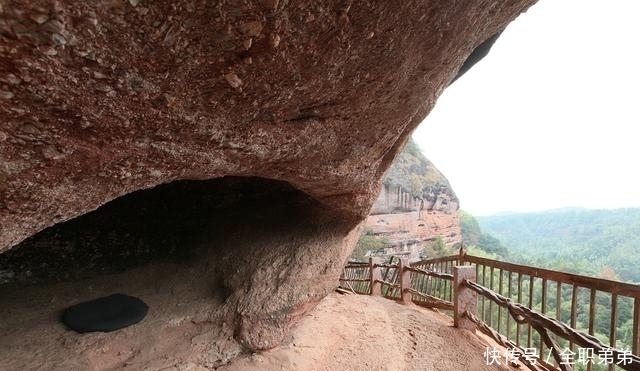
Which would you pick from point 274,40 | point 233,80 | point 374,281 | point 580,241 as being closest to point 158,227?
point 233,80

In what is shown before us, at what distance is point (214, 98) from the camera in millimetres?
1642

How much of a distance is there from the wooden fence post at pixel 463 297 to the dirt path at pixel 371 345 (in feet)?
0.43

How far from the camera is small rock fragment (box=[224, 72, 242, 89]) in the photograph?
1.54 metres

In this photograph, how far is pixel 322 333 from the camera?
13.2ft

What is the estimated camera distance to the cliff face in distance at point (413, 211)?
22547 mm

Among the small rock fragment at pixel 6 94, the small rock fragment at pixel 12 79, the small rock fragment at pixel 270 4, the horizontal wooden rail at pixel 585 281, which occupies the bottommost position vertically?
the horizontal wooden rail at pixel 585 281

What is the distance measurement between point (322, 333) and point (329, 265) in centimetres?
77

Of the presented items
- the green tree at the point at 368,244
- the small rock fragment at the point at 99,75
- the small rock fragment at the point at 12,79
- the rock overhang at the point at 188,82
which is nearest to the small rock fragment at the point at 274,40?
the rock overhang at the point at 188,82

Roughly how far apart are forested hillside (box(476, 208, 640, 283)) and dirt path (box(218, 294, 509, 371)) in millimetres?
19919

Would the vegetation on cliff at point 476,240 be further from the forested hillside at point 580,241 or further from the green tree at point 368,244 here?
the green tree at point 368,244

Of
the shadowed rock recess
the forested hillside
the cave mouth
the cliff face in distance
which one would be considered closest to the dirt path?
the shadowed rock recess

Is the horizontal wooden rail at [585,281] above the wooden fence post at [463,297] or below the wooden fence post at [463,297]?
above

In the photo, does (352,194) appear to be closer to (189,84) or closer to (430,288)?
(189,84)

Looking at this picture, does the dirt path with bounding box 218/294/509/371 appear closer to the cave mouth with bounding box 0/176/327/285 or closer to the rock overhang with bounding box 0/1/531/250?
the cave mouth with bounding box 0/176/327/285
